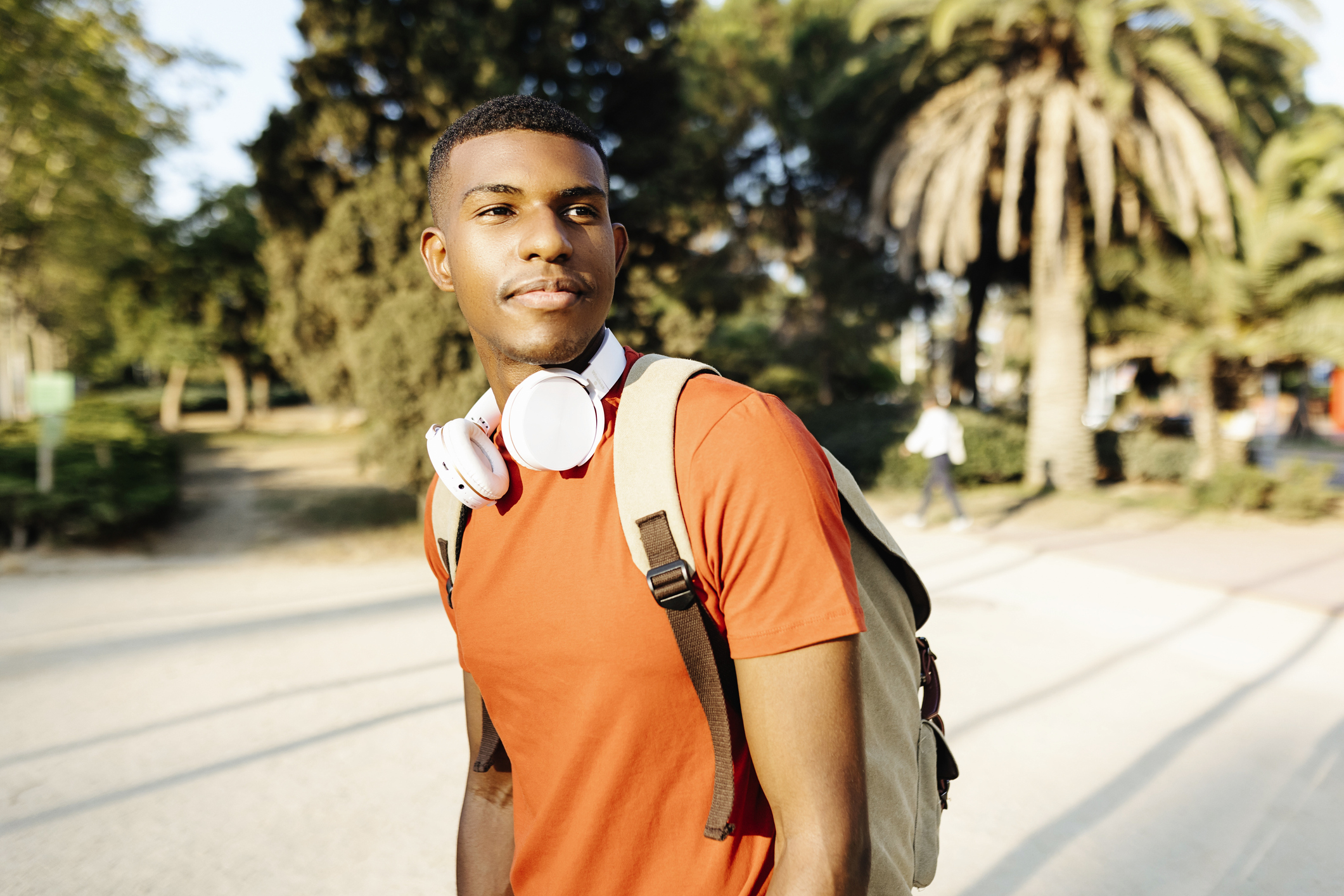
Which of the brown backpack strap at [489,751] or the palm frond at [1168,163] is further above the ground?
the palm frond at [1168,163]

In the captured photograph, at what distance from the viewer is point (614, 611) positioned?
110 centimetres

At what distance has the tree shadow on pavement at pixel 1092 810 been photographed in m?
3.25

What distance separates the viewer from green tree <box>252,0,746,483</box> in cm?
1018

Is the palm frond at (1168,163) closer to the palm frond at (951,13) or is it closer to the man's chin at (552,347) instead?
the palm frond at (951,13)

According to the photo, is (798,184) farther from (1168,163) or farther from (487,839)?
(487,839)

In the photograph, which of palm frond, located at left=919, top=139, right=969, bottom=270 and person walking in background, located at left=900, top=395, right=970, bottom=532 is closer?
person walking in background, located at left=900, top=395, right=970, bottom=532

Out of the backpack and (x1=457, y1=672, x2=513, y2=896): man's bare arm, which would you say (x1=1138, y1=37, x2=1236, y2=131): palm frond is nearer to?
the backpack

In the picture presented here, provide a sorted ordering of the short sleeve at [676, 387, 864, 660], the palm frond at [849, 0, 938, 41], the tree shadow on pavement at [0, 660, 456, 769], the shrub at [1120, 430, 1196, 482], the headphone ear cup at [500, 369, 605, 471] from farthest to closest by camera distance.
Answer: the shrub at [1120, 430, 1196, 482], the palm frond at [849, 0, 938, 41], the tree shadow on pavement at [0, 660, 456, 769], the headphone ear cup at [500, 369, 605, 471], the short sleeve at [676, 387, 864, 660]

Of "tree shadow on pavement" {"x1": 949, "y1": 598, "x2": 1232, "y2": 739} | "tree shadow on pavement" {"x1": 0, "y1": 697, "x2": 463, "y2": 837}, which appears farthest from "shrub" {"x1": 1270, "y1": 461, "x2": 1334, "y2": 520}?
"tree shadow on pavement" {"x1": 0, "y1": 697, "x2": 463, "y2": 837}

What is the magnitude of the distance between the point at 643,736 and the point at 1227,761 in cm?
436

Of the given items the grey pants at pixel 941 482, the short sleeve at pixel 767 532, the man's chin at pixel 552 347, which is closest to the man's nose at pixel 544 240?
the man's chin at pixel 552 347

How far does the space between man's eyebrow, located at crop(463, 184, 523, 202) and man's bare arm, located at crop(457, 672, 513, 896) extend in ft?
2.78

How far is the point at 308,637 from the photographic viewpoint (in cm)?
648

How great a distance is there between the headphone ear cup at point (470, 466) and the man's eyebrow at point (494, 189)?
1.17ft
